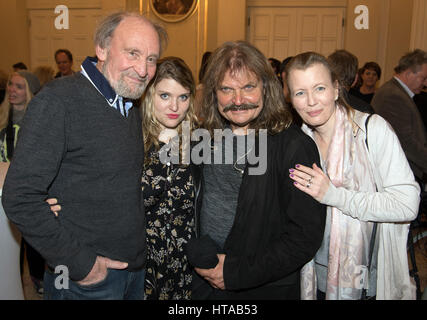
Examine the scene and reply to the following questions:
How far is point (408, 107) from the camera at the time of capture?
377cm

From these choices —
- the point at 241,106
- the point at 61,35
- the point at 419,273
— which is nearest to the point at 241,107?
the point at 241,106

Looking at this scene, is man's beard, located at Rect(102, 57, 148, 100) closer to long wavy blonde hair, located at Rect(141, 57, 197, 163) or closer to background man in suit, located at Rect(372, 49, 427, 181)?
long wavy blonde hair, located at Rect(141, 57, 197, 163)

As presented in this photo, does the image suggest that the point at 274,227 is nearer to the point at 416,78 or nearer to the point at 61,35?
the point at 416,78

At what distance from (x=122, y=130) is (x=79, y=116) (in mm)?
210

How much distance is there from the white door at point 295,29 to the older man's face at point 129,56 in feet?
22.7

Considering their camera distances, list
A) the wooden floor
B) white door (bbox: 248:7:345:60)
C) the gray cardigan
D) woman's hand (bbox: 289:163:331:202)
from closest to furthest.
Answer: the gray cardigan < woman's hand (bbox: 289:163:331:202) < the wooden floor < white door (bbox: 248:7:345:60)

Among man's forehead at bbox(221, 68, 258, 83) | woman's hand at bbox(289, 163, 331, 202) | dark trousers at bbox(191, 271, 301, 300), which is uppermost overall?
man's forehead at bbox(221, 68, 258, 83)

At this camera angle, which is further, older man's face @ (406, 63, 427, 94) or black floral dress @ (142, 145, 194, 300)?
older man's face @ (406, 63, 427, 94)

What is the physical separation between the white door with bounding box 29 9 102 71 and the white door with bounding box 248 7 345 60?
148 inches

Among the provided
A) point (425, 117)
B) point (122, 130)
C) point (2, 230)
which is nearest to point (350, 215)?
point (122, 130)

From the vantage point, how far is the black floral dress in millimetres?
1974

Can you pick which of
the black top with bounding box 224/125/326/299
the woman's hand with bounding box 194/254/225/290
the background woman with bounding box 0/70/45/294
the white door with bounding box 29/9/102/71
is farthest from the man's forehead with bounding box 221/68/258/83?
the white door with bounding box 29/9/102/71

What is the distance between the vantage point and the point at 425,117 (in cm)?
469
